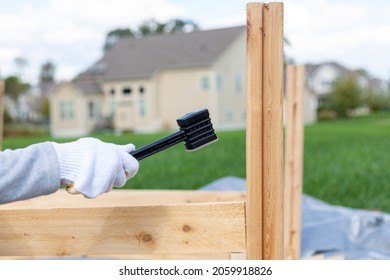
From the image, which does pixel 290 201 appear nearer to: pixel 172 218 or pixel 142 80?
pixel 172 218

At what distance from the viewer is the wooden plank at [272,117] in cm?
156

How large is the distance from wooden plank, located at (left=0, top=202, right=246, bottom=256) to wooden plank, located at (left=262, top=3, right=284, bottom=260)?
78 mm

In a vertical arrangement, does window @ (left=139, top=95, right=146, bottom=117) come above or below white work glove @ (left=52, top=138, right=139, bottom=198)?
below

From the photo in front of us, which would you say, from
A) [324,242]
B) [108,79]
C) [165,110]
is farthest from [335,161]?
[108,79]

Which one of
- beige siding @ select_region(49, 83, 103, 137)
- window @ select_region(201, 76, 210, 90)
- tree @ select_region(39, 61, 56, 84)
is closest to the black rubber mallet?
window @ select_region(201, 76, 210, 90)

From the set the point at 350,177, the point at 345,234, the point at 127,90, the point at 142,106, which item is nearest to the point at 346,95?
the point at 142,106

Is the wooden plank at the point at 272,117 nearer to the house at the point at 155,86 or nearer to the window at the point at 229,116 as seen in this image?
the house at the point at 155,86

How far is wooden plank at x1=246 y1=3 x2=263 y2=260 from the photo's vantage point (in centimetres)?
156

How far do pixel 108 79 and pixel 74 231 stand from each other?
30.3m

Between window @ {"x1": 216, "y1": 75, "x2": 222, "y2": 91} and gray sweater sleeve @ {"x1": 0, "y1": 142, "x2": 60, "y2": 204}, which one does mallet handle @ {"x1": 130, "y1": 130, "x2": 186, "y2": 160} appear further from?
window @ {"x1": 216, "y1": 75, "x2": 222, "y2": 91}

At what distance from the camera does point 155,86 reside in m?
31.1

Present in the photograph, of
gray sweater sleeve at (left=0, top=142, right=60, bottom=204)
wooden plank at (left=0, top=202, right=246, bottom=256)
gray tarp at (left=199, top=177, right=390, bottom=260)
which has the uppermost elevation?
gray sweater sleeve at (left=0, top=142, right=60, bottom=204)

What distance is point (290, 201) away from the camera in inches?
126

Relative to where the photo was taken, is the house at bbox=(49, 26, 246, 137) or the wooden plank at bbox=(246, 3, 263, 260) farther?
the house at bbox=(49, 26, 246, 137)
